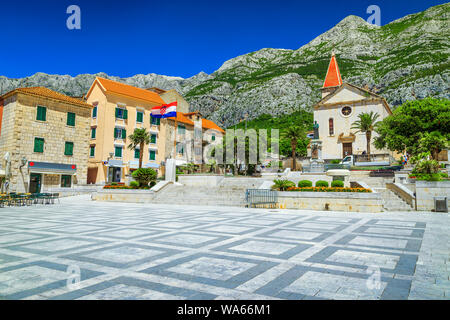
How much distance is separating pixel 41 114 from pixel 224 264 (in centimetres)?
3326

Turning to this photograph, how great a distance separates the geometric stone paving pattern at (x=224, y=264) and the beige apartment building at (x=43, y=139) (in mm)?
24452

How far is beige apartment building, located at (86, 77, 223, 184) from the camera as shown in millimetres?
37406

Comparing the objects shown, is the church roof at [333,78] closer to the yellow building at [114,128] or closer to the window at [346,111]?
the window at [346,111]

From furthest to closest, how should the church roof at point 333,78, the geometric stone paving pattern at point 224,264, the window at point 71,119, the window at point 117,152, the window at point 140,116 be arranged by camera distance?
the church roof at point 333,78, the window at point 140,116, the window at point 117,152, the window at point 71,119, the geometric stone paving pattern at point 224,264

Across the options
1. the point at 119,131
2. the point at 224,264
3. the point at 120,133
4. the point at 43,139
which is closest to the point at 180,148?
the point at 120,133

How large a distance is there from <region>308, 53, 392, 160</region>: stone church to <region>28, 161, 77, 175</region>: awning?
1484 inches

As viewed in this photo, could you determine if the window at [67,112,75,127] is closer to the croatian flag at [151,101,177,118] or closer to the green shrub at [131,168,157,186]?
the croatian flag at [151,101,177,118]

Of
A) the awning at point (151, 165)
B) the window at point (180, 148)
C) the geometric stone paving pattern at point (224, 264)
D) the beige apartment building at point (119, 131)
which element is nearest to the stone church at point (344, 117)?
the window at point (180, 148)

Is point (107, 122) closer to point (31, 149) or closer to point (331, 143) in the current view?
point (31, 149)

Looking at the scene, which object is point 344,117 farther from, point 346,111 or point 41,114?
point 41,114

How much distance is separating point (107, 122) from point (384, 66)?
110 metres

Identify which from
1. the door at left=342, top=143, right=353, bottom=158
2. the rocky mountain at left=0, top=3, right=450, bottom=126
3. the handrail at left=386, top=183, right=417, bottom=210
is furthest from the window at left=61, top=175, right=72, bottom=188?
the rocky mountain at left=0, top=3, right=450, bottom=126

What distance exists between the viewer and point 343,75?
108 meters

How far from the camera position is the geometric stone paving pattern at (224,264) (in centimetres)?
392
